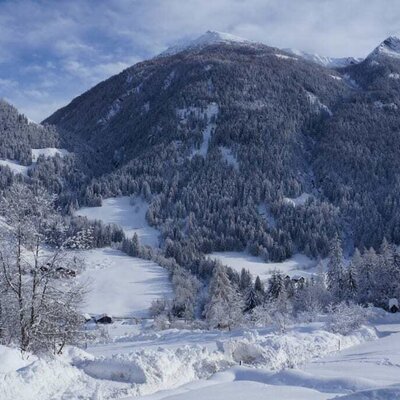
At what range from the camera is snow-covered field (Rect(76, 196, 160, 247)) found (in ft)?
523

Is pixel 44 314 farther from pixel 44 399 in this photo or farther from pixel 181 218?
pixel 181 218

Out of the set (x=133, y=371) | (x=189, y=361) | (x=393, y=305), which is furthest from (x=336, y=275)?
(x=133, y=371)

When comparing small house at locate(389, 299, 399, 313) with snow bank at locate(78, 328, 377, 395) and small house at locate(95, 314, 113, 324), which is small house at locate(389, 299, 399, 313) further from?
small house at locate(95, 314, 113, 324)

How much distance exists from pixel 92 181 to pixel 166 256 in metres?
65.0

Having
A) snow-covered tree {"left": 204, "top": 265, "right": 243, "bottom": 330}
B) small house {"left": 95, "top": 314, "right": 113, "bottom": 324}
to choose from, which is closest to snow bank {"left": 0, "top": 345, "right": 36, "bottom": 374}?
snow-covered tree {"left": 204, "top": 265, "right": 243, "bottom": 330}

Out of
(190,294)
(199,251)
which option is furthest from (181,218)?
(190,294)

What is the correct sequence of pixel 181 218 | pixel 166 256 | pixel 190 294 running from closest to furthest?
pixel 190 294 < pixel 166 256 < pixel 181 218

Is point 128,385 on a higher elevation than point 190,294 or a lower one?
higher

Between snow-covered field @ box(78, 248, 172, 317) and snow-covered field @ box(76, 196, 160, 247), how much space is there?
17511 mm

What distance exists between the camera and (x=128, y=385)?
17.3m

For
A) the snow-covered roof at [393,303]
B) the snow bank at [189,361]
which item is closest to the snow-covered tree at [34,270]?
the snow bank at [189,361]

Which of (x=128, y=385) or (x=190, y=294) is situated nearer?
(x=128, y=385)

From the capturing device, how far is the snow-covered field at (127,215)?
15943 centimetres

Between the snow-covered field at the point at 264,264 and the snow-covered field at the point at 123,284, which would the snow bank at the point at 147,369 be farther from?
the snow-covered field at the point at 264,264
